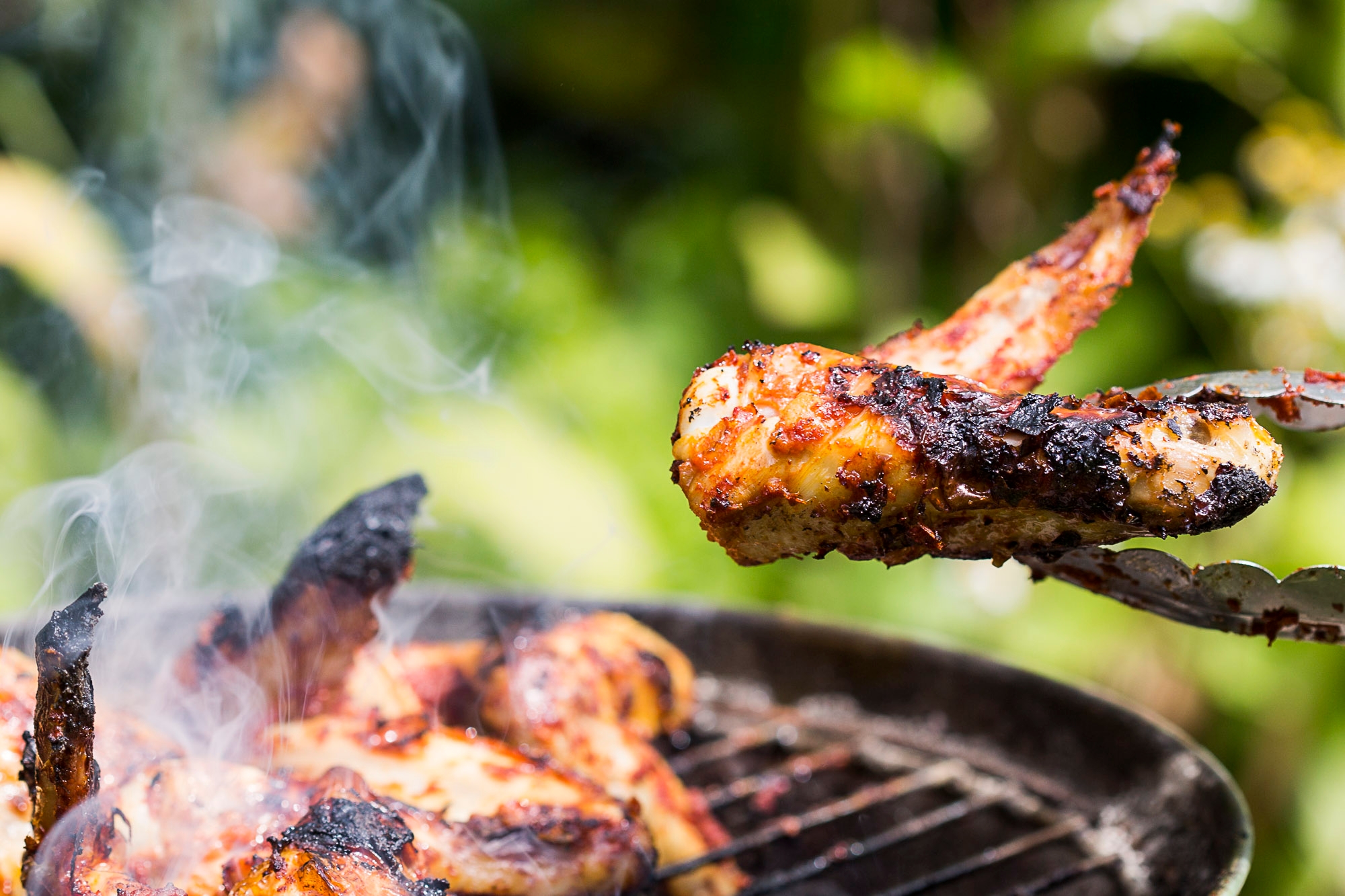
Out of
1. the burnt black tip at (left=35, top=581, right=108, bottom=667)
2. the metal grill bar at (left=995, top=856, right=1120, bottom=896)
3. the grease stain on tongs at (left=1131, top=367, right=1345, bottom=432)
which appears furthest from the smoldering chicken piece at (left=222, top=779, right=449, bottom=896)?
the grease stain on tongs at (left=1131, top=367, right=1345, bottom=432)

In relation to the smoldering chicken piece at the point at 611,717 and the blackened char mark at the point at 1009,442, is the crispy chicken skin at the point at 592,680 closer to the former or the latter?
the smoldering chicken piece at the point at 611,717

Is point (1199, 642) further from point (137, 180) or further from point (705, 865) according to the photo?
point (137, 180)

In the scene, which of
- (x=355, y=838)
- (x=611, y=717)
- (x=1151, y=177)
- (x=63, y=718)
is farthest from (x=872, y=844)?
(x=63, y=718)

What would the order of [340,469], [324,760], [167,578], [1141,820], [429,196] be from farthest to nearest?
[429,196]
[340,469]
[167,578]
[1141,820]
[324,760]

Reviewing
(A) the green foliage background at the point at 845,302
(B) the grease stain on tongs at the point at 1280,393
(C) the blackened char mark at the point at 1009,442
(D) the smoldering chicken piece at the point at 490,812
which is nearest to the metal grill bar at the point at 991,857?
(D) the smoldering chicken piece at the point at 490,812

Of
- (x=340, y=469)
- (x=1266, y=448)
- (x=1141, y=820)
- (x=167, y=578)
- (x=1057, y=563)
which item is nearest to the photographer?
(x=1266, y=448)

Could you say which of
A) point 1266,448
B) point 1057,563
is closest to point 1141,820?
point 1057,563
